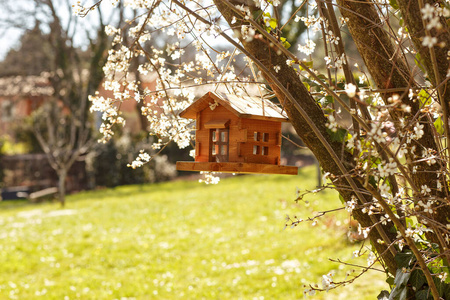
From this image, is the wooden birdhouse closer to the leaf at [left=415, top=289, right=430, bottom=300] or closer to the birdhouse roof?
the birdhouse roof

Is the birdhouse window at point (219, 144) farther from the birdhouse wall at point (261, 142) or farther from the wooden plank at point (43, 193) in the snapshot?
the wooden plank at point (43, 193)

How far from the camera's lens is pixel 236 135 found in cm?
275

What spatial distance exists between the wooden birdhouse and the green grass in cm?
142

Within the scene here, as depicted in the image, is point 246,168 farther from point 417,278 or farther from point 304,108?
point 417,278

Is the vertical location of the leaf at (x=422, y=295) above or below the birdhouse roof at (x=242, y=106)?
below

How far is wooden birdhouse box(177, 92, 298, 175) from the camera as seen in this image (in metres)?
2.65

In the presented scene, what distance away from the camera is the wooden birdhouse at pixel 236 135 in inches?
104

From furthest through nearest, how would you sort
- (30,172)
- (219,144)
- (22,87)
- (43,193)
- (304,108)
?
(22,87) < (30,172) < (43,193) < (219,144) < (304,108)

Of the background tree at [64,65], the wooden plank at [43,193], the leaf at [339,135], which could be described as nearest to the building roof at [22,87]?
the background tree at [64,65]

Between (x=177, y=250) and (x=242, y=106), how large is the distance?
6251 mm

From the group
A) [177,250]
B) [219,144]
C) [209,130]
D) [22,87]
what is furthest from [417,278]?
[22,87]

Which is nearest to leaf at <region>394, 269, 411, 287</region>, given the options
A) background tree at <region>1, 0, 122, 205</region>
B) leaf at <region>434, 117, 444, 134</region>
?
leaf at <region>434, 117, 444, 134</region>

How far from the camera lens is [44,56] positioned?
1903 cm

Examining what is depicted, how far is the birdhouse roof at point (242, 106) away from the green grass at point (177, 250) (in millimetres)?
1542
